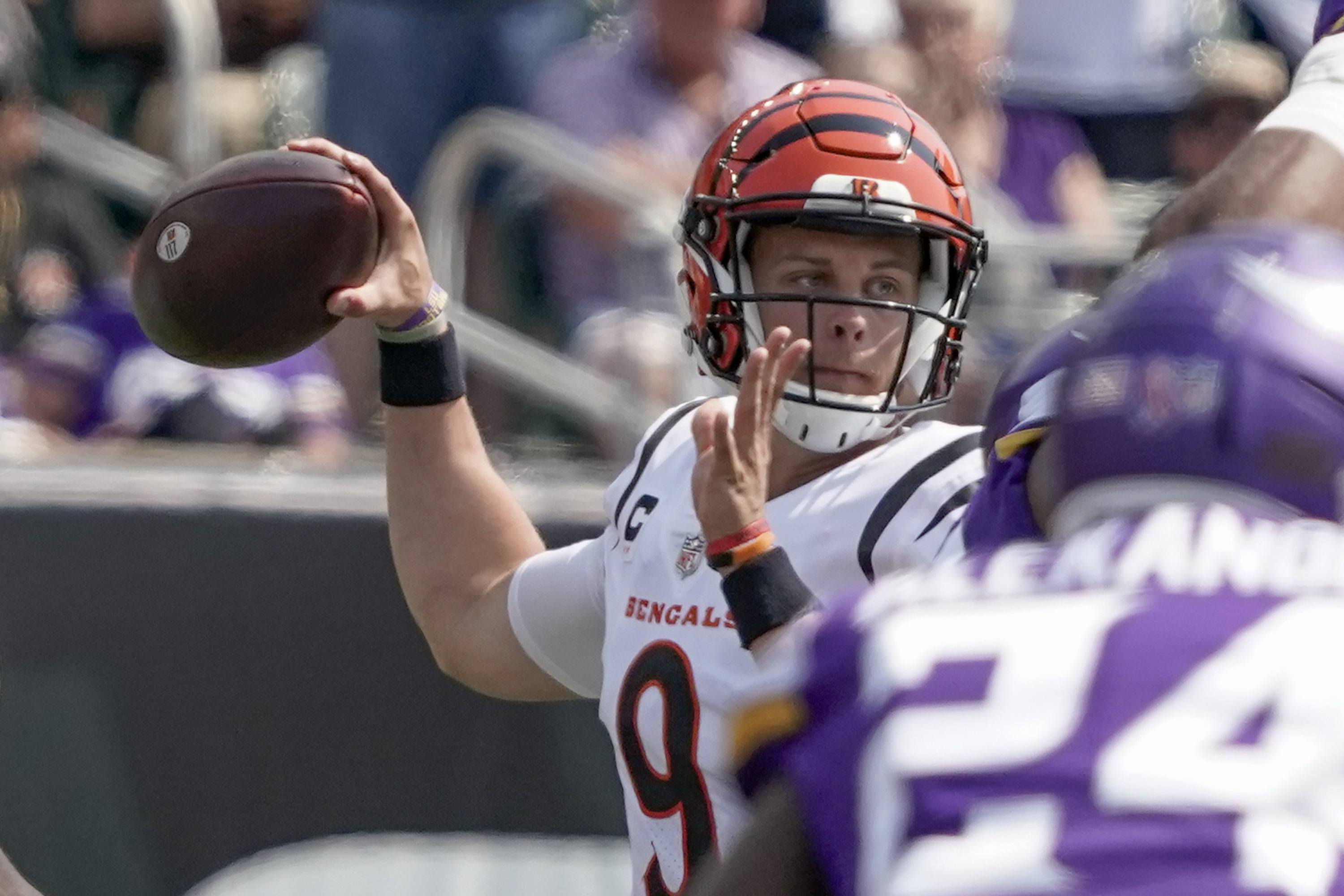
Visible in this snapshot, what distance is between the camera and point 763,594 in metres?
2.14

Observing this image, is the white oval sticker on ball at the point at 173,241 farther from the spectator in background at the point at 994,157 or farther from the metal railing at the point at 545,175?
the spectator in background at the point at 994,157

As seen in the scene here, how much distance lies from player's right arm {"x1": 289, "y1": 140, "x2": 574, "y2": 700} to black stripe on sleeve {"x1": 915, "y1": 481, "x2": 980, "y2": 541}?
2.41 feet

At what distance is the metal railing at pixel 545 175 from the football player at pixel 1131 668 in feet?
10.7

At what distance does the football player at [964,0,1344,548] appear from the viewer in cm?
195

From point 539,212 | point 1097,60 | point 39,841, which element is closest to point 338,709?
point 39,841

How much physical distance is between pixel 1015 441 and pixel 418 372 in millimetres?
1076

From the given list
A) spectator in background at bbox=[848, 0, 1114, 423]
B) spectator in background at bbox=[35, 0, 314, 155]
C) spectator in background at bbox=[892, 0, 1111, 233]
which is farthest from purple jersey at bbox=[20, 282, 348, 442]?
spectator in background at bbox=[892, 0, 1111, 233]

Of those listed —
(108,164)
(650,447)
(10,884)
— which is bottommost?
(108,164)

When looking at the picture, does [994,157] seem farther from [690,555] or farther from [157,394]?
[690,555]

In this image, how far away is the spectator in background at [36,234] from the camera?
17.1 ft

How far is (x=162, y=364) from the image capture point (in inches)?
193

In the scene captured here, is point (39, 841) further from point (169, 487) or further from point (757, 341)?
point (757, 341)

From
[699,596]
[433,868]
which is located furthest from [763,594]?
[433,868]

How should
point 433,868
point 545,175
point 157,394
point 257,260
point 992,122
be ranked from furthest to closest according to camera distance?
point 992,122, point 545,175, point 157,394, point 433,868, point 257,260
